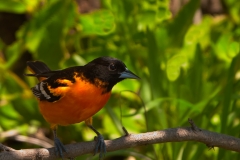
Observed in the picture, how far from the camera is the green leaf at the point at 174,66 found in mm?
3527

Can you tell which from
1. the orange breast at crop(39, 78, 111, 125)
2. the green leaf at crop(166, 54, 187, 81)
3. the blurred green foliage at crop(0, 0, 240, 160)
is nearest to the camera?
the orange breast at crop(39, 78, 111, 125)

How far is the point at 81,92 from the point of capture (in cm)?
265

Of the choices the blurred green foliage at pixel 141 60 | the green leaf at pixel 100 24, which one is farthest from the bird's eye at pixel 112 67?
the green leaf at pixel 100 24

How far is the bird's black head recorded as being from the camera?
8.98 ft

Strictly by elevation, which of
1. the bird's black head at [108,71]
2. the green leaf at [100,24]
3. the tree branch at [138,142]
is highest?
the green leaf at [100,24]

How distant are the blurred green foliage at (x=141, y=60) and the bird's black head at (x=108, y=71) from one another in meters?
0.71

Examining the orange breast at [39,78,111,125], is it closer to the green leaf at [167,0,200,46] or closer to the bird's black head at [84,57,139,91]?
the bird's black head at [84,57,139,91]

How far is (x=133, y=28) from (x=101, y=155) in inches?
68.5

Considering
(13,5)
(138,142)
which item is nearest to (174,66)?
(138,142)

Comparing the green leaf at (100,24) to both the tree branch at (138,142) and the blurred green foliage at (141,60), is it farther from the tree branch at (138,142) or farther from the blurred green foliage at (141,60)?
the tree branch at (138,142)

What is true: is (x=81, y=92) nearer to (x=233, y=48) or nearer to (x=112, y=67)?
(x=112, y=67)

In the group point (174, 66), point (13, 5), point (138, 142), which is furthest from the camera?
point (13, 5)

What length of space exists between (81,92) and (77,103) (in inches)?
2.7

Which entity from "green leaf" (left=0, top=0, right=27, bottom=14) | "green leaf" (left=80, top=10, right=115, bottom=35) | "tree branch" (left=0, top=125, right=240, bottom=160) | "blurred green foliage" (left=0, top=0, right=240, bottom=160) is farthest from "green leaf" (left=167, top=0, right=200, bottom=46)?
"tree branch" (left=0, top=125, right=240, bottom=160)
